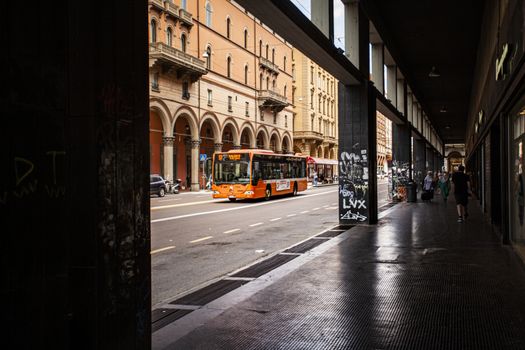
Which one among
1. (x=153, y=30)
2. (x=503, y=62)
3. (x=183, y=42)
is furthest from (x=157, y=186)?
(x=503, y=62)

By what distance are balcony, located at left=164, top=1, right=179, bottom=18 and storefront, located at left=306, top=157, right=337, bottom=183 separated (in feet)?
84.6

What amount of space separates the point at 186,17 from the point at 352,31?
28.1 meters

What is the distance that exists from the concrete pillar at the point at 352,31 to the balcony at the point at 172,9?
25.8 meters

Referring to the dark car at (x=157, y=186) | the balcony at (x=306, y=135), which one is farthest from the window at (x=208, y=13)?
the balcony at (x=306, y=135)

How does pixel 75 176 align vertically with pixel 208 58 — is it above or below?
below

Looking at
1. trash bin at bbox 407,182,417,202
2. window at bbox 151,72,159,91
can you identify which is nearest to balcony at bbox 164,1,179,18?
window at bbox 151,72,159,91

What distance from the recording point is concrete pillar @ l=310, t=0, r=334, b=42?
1119 centimetres

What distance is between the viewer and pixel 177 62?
37.1 metres

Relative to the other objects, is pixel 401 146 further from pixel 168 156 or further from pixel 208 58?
pixel 208 58

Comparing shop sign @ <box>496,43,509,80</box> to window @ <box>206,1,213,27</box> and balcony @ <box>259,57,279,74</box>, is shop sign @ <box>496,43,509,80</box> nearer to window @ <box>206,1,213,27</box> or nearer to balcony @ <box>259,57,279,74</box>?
window @ <box>206,1,213,27</box>

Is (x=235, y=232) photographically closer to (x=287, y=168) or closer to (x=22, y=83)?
(x=22, y=83)

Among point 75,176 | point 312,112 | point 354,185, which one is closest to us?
point 75,176

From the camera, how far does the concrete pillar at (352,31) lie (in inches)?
549

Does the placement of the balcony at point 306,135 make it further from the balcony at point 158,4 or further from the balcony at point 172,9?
the balcony at point 158,4
